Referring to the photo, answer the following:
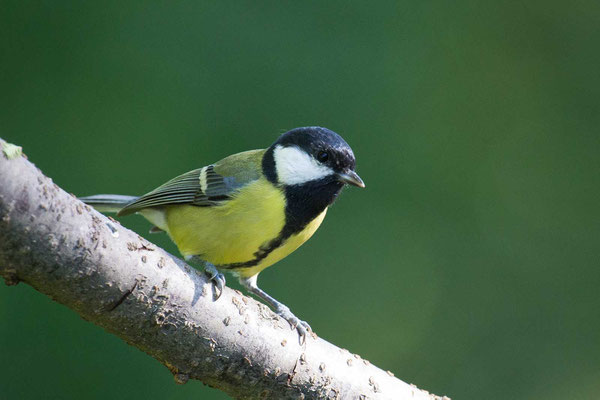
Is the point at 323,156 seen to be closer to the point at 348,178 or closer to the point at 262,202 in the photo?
the point at 348,178

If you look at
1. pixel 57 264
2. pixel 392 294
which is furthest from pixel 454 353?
pixel 57 264

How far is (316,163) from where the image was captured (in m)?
2.22

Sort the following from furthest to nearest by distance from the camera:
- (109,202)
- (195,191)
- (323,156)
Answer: (109,202)
(195,191)
(323,156)

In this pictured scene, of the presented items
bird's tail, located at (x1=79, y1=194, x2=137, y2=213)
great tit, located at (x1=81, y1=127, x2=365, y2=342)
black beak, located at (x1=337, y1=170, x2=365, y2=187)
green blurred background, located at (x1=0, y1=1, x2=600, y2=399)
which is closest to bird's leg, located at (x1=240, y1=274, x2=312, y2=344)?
great tit, located at (x1=81, y1=127, x2=365, y2=342)

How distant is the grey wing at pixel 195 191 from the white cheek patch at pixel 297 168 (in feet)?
0.44

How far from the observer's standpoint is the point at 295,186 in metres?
2.18

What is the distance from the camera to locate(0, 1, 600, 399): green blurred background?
328 centimetres

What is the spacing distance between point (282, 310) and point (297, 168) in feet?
1.55

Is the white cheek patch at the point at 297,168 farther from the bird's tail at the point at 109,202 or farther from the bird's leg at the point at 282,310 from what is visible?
the bird's tail at the point at 109,202

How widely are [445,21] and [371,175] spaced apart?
3.72ft

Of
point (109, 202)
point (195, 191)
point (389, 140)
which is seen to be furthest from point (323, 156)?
point (389, 140)

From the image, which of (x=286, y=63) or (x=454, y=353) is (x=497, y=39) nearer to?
(x=286, y=63)

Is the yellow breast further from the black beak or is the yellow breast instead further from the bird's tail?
the bird's tail

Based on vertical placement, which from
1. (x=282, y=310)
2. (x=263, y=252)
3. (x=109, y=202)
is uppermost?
(x=263, y=252)
